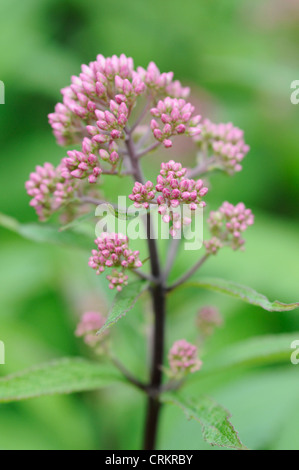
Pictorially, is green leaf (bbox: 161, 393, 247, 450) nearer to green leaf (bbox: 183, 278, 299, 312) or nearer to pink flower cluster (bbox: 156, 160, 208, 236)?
green leaf (bbox: 183, 278, 299, 312)

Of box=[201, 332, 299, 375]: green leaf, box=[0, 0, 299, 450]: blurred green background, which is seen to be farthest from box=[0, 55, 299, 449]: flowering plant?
box=[0, 0, 299, 450]: blurred green background

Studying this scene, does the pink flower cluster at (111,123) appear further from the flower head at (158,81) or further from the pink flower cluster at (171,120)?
the flower head at (158,81)

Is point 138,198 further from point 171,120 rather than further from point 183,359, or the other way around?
point 183,359

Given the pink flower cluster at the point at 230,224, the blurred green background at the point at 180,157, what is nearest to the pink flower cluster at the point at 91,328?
the blurred green background at the point at 180,157

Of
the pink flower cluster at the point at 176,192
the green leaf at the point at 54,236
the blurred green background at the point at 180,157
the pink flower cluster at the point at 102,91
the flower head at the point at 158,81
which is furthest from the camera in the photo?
the blurred green background at the point at 180,157

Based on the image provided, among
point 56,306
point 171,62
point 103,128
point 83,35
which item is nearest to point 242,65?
point 171,62

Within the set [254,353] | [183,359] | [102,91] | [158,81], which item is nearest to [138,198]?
[102,91]
